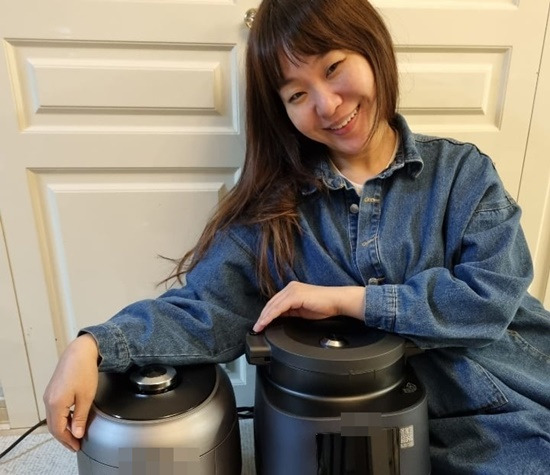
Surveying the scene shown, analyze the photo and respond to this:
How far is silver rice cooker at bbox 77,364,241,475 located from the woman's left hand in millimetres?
127

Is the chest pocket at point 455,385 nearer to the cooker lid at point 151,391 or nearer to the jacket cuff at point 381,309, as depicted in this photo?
the jacket cuff at point 381,309

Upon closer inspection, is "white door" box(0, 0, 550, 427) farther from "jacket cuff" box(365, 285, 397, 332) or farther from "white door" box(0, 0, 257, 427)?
"jacket cuff" box(365, 285, 397, 332)

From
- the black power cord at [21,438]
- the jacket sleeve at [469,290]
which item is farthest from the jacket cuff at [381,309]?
the black power cord at [21,438]

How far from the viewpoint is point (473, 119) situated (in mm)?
950

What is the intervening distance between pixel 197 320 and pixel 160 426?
0.56 feet

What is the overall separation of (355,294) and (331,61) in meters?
0.33

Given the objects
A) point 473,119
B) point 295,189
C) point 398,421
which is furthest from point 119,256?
point 473,119

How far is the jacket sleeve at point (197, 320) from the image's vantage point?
0.67 m

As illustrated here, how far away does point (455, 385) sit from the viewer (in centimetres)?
71

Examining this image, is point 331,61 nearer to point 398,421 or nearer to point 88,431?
point 398,421

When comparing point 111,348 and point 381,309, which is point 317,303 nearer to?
point 381,309

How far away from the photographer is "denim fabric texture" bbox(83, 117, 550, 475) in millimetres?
655

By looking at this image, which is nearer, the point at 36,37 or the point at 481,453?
the point at 481,453

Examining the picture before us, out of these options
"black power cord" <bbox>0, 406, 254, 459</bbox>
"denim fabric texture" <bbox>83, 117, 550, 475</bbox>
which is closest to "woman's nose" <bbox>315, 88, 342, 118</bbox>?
"denim fabric texture" <bbox>83, 117, 550, 475</bbox>
